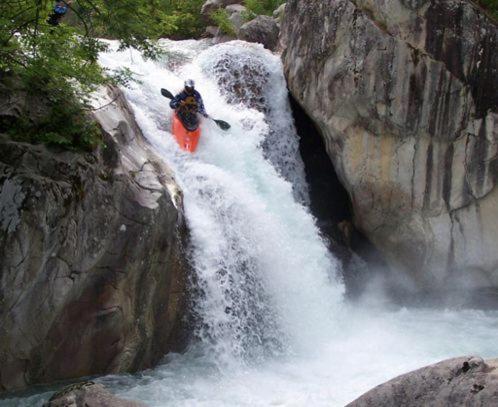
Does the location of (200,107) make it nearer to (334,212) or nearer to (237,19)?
(334,212)

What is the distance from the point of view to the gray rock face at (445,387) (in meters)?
3.67

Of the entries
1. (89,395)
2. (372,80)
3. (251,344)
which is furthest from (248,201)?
(89,395)

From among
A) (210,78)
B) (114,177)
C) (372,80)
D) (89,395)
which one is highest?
(210,78)

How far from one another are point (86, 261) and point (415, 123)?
20.4 feet

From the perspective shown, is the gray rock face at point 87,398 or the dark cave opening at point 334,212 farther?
the dark cave opening at point 334,212

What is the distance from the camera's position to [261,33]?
14.5m

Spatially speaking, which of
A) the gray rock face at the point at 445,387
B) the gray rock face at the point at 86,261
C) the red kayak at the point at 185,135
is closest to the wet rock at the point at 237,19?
the red kayak at the point at 185,135

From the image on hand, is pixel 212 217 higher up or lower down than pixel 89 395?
higher up

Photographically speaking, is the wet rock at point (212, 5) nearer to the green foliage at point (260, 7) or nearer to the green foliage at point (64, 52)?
the green foliage at point (260, 7)

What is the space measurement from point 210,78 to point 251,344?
20.2ft

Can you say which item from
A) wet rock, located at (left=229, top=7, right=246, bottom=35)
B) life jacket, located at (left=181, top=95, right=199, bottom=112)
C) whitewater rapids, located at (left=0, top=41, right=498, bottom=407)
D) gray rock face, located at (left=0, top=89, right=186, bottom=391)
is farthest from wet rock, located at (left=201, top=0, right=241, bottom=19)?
gray rock face, located at (left=0, top=89, right=186, bottom=391)

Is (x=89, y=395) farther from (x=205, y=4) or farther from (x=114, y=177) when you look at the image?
(x=205, y=4)

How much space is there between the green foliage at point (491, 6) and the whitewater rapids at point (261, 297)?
3963mm

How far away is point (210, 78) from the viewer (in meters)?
12.1
